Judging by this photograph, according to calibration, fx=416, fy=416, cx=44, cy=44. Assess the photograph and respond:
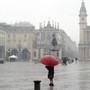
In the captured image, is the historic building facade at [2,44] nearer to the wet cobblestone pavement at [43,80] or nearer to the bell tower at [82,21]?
the bell tower at [82,21]

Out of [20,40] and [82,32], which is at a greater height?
[82,32]

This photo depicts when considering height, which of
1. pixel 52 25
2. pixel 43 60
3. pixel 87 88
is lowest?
pixel 87 88

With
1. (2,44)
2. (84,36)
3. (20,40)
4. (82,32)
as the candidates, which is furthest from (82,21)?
(2,44)

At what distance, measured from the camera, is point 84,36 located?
158 m

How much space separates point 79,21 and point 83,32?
563cm

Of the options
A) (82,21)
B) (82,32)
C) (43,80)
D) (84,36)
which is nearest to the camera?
(43,80)

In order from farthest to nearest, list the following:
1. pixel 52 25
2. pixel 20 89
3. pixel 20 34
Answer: pixel 52 25
pixel 20 34
pixel 20 89

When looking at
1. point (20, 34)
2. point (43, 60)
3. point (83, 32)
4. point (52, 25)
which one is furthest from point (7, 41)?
point (43, 60)

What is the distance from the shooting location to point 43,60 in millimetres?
17422

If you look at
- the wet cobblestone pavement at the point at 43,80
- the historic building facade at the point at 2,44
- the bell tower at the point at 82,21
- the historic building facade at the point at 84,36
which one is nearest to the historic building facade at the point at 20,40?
the historic building facade at the point at 2,44

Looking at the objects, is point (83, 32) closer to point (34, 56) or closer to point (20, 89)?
point (34, 56)

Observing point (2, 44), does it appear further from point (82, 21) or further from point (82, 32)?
point (82, 21)

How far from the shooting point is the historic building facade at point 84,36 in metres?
153

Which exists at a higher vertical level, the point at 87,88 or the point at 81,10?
the point at 81,10
